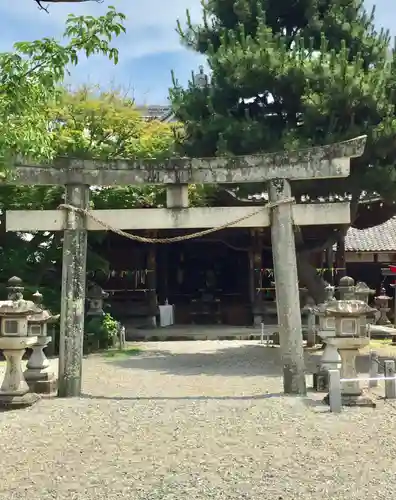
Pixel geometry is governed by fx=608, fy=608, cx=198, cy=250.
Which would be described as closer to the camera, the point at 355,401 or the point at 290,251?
the point at 355,401

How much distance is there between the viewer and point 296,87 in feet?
46.4

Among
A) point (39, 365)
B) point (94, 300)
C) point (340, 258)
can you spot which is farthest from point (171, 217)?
point (340, 258)

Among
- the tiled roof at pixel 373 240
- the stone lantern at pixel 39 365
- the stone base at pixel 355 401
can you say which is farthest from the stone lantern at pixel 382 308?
the stone lantern at pixel 39 365

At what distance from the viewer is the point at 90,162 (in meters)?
9.29

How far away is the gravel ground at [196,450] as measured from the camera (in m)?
5.34

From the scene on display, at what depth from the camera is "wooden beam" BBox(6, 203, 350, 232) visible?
9.22 m

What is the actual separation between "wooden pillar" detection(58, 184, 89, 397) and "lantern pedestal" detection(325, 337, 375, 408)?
3676 mm

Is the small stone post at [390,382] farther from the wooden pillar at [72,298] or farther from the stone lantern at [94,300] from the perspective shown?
the stone lantern at [94,300]

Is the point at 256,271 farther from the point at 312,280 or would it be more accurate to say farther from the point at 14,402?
the point at 14,402

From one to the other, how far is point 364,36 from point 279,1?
237cm

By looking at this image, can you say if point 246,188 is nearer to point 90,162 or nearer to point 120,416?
point 90,162

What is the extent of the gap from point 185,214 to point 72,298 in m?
2.11

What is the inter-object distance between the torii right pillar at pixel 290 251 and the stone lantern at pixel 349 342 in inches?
23.9

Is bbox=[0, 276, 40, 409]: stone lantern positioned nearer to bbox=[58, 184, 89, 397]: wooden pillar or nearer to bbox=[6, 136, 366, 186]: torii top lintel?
bbox=[58, 184, 89, 397]: wooden pillar
